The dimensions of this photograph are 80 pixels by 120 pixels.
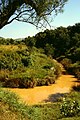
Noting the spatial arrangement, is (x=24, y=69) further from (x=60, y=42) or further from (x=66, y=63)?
(x=60, y=42)

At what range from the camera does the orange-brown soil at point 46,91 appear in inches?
786

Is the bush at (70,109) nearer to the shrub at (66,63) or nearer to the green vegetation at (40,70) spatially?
the green vegetation at (40,70)

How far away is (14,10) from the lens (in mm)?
10914

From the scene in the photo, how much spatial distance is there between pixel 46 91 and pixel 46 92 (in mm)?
315

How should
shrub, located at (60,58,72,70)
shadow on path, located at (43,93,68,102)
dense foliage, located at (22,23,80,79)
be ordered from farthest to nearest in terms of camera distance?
dense foliage, located at (22,23,80,79)
shrub, located at (60,58,72,70)
shadow on path, located at (43,93,68,102)

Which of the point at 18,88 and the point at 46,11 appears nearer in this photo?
the point at 46,11

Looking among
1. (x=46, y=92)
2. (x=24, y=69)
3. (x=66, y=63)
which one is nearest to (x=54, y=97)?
(x=46, y=92)

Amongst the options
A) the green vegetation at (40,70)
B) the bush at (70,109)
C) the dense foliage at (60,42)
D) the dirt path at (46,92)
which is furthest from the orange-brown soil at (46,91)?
the dense foliage at (60,42)

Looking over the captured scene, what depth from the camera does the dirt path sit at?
20.0 m

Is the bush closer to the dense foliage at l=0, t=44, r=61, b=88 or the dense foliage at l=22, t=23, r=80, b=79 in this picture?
the dense foliage at l=0, t=44, r=61, b=88

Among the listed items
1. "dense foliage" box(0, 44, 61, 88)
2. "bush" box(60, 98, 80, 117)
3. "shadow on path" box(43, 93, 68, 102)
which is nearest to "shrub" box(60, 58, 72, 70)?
"dense foliage" box(0, 44, 61, 88)

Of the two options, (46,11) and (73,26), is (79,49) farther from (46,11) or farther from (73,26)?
(46,11)

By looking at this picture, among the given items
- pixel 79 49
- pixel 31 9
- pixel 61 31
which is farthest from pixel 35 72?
pixel 61 31

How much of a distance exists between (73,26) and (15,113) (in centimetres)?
3218
